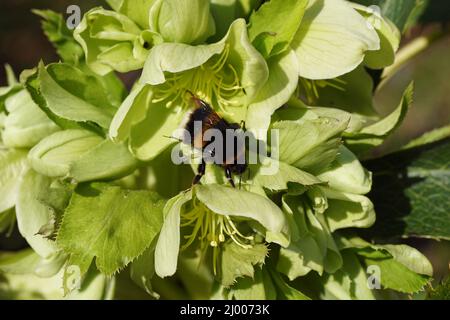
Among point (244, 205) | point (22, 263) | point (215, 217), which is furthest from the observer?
point (22, 263)

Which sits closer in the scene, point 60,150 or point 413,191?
point 60,150

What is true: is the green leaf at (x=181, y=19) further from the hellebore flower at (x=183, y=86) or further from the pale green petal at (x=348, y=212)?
the pale green petal at (x=348, y=212)

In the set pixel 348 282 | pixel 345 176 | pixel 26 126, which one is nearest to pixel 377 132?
pixel 345 176

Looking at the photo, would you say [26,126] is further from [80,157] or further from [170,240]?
[170,240]

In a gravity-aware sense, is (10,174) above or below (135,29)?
below

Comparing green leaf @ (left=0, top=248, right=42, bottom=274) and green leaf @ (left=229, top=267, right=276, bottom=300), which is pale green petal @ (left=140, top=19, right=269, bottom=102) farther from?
green leaf @ (left=0, top=248, right=42, bottom=274)

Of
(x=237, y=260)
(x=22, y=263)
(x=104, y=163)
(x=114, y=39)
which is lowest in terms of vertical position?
(x=22, y=263)
